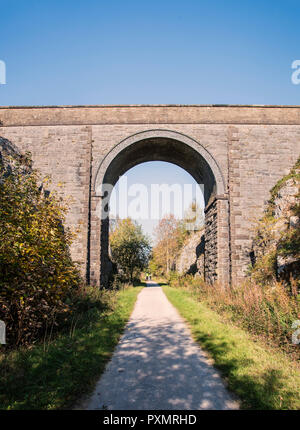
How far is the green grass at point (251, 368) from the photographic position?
322 centimetres

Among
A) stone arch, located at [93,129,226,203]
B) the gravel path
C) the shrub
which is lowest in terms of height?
the gravel path

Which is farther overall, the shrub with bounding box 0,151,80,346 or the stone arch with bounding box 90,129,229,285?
the stone arch with bounding box 90,129,229,285

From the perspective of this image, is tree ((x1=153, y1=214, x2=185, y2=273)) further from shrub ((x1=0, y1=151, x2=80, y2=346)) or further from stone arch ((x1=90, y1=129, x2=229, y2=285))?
shrub ((x1=0, y1=151, x2=80, y2=346))

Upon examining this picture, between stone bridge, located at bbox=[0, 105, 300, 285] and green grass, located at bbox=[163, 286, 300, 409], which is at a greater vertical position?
stone bridge, located at bbox=[0, 105, 300, 285]

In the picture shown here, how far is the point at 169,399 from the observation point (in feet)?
10.7

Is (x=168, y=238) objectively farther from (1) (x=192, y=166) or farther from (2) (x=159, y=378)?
(2) (x=159, y=378)

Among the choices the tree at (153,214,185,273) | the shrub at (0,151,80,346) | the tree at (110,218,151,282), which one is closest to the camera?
the shrub at (0,151,80,346)

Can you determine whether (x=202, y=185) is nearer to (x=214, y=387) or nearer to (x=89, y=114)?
(x=89, y=114)

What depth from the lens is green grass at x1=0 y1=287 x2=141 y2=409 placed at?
319 centimetres

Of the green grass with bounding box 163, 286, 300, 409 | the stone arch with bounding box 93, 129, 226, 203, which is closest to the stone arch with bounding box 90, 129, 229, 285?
the stone arch with bounding box 93, 129, 226, 203

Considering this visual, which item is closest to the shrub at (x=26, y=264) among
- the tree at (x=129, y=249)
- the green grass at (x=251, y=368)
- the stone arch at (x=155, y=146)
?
the green grass at (x=251, y=368)

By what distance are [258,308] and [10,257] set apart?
5673 mm

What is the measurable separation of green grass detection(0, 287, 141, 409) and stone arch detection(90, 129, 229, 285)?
300 inches
